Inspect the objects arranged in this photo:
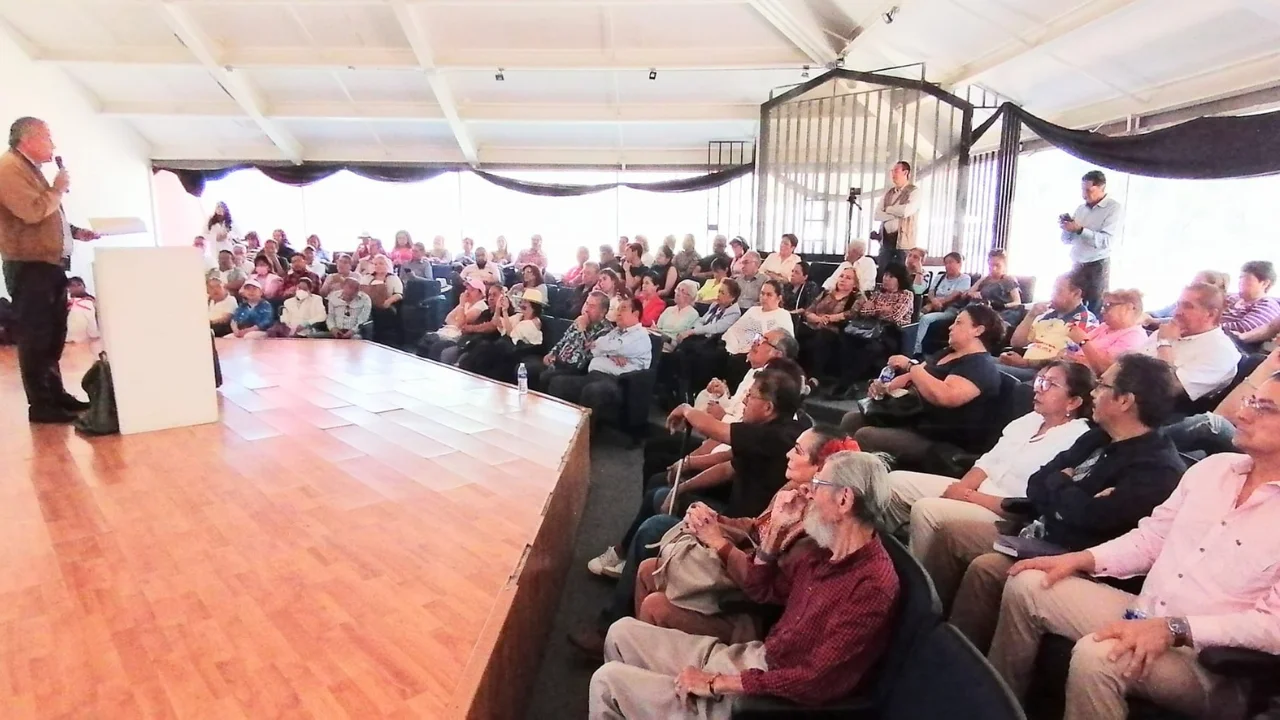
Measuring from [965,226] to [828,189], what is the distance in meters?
1.41

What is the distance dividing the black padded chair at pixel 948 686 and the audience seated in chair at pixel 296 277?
6.98 metres

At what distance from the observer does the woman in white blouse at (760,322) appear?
4566 mm

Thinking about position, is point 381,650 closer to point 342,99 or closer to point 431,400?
point 431,400

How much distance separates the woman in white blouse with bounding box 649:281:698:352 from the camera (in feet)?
18.0

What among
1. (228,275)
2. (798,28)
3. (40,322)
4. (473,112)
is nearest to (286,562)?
(40,322)

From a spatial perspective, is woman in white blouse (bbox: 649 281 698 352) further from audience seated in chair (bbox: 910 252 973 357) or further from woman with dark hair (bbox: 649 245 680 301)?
audience seated in chair (bbox: 910 252 973 357)

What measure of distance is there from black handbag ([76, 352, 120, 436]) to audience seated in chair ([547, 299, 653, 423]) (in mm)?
2321

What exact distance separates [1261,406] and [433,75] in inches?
320

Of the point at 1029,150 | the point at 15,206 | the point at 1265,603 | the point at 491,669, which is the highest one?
the point at 1029,150

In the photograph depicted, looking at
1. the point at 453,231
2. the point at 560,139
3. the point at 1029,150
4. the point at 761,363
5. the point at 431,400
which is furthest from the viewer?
the point at 453,231

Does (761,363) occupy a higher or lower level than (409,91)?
lower

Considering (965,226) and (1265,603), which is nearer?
(1265,603)

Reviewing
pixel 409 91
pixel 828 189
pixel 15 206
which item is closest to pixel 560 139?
pixel 409 91

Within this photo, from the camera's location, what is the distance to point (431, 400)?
164 inches
